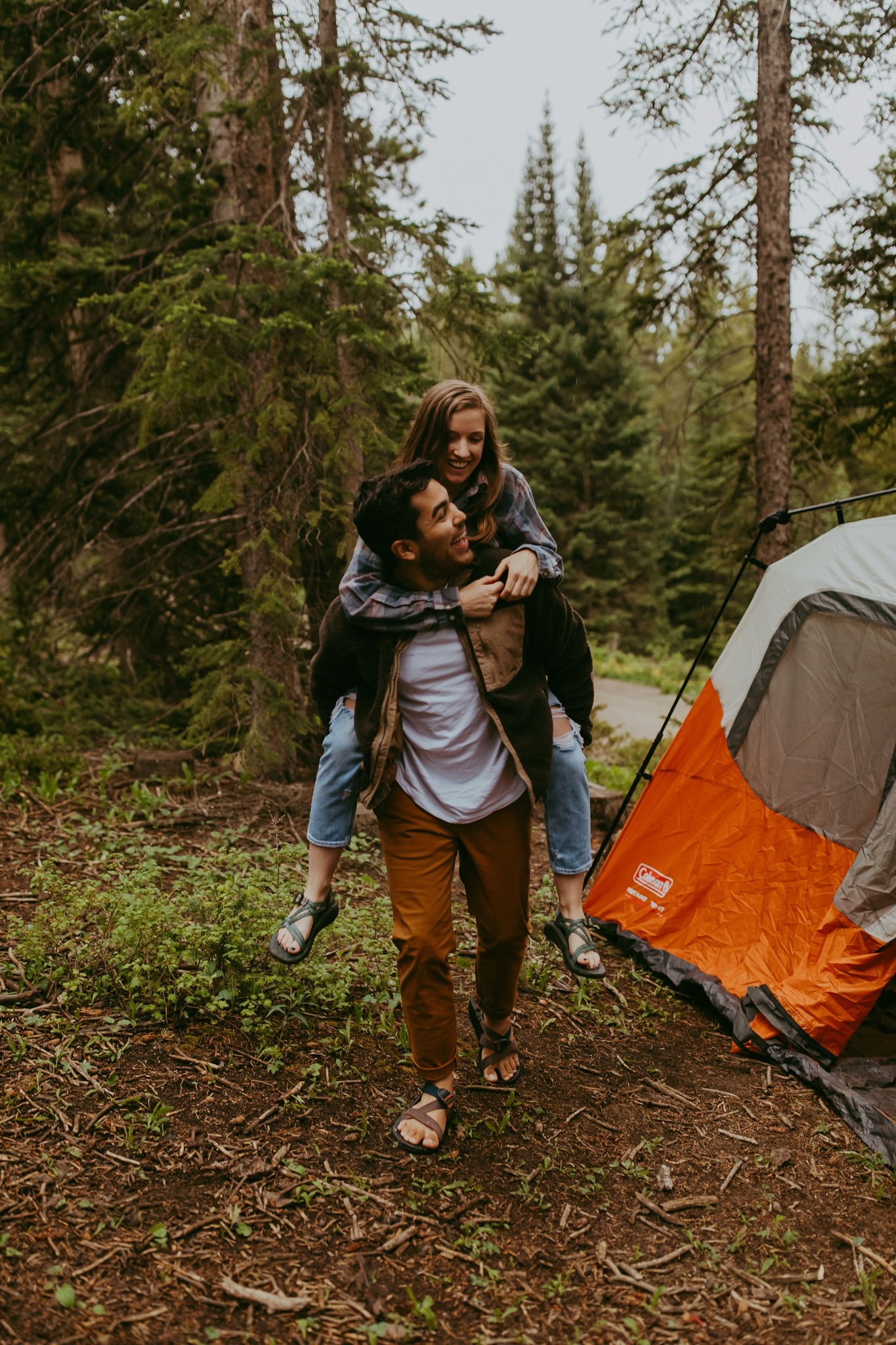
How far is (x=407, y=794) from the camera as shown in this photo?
2627mm

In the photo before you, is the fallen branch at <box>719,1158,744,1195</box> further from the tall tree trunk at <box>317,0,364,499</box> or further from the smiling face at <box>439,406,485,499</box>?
the tall tree trunk at <box>317,0,364,499</box>

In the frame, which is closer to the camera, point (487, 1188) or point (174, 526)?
point (487, 1188)

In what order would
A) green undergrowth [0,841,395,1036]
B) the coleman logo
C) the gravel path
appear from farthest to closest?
the gravel path → the coleman logo → green undergrowth [0,841,395,1036]

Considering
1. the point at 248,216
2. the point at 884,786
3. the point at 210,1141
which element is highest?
the point at 248,216

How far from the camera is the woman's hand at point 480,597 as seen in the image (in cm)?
250

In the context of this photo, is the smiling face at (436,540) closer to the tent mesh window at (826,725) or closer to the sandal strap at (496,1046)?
Answer: the sandal strap at (496,1046)

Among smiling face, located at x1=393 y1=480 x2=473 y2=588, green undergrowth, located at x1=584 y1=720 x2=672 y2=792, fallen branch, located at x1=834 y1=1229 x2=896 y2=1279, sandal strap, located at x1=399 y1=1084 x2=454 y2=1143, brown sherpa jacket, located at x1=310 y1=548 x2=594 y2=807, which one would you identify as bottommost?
green undergrowth, located at x1=584 y1=720 x2=672 y2=792

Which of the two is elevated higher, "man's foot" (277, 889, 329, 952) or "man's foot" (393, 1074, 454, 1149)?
"man's foot" (277, 889, 329, 952)

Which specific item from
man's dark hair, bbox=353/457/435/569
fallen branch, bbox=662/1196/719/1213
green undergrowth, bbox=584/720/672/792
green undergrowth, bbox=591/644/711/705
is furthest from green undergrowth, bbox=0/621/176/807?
green undergrowth, bbox=591/644/711/705

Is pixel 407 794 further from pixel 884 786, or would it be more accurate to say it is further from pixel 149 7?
pixel 149 7

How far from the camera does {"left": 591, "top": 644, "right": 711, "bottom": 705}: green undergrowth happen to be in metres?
16.6

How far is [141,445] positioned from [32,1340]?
16.4 ft

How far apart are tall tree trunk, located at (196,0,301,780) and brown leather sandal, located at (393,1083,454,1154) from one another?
3.33m

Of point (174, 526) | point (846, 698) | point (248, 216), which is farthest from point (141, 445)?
point (846, 698)
